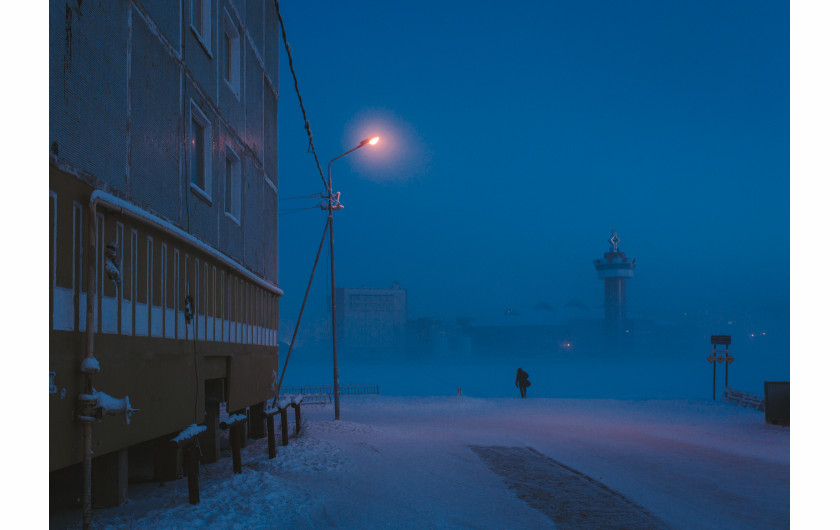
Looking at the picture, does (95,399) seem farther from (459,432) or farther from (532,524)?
(459,432)

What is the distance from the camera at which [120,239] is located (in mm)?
7098

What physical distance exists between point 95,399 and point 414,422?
17.4m

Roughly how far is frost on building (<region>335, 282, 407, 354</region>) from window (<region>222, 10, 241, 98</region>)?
117451 millimetres

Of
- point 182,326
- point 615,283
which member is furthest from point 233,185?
point 615,283

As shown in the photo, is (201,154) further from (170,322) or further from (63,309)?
(63,309)

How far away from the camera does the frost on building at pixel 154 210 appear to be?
19.5 feet

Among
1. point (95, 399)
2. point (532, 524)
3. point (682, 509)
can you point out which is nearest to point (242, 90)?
point (95, 399)

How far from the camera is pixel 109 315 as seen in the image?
682 centimetres

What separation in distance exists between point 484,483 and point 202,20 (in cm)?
901

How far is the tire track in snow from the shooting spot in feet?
27.2

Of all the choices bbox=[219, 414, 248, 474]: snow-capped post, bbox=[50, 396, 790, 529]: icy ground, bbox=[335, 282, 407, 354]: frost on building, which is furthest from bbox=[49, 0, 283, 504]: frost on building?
bbox=[335, 282, 407, 354]: frost on building

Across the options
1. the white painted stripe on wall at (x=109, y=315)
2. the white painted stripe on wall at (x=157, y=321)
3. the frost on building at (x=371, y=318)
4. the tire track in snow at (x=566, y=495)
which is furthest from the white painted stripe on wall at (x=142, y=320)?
the frost on building at (x=371, y=318)

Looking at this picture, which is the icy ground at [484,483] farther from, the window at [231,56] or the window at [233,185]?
the window at [231,56]

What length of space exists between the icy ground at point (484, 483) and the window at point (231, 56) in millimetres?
7193
